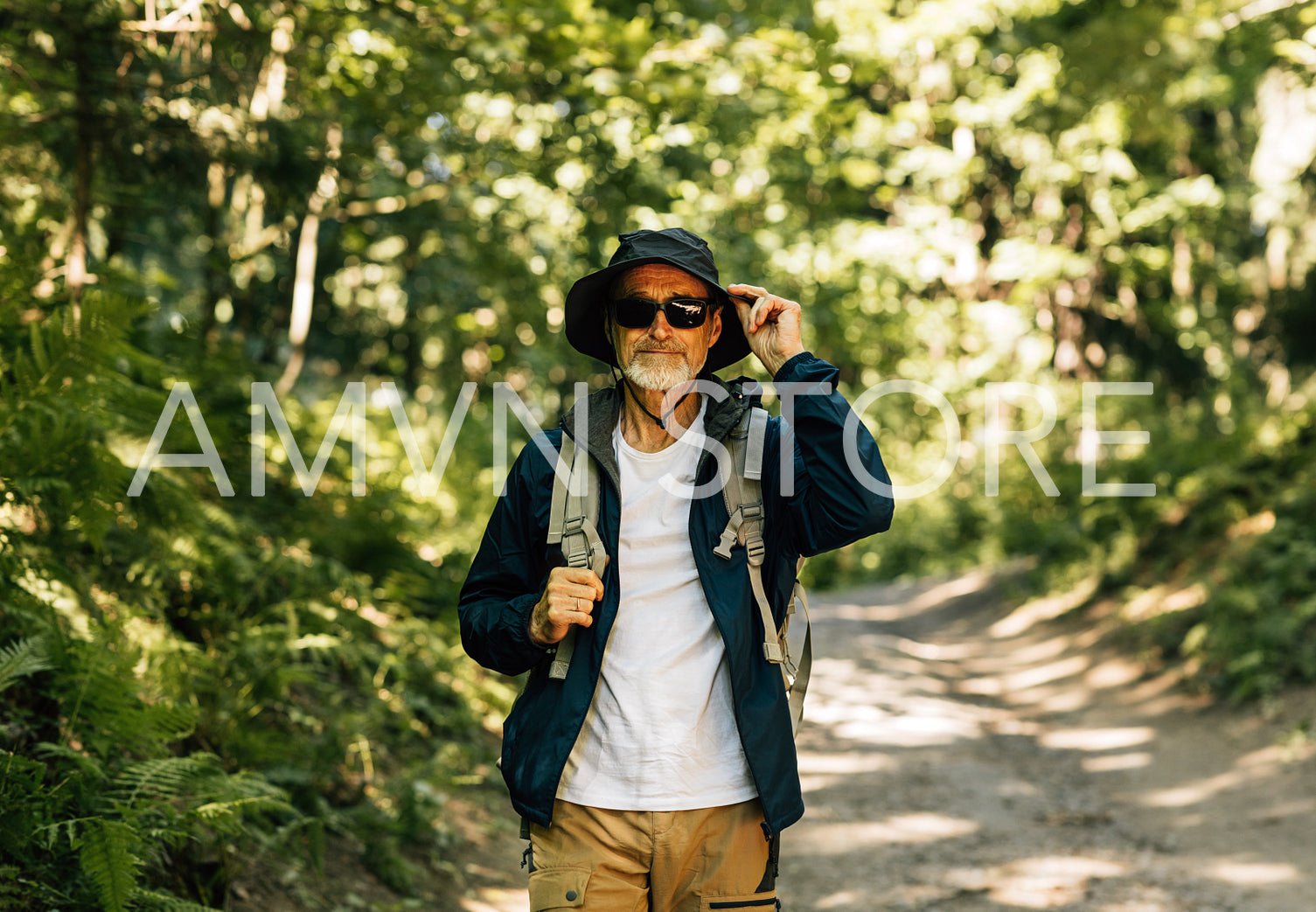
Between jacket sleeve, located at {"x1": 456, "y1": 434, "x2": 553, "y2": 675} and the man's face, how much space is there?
0.36m

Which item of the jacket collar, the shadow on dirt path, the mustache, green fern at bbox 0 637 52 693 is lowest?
the shadow on dirt path

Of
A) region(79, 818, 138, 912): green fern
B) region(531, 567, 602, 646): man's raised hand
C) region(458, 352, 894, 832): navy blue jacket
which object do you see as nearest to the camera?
region(531, 567, 602, 646): man's raised hand

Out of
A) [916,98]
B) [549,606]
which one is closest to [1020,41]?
[916,98]

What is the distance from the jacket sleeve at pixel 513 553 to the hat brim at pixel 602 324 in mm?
433

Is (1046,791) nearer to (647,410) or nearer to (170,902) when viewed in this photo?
(647,410)

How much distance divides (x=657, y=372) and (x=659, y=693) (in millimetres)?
823

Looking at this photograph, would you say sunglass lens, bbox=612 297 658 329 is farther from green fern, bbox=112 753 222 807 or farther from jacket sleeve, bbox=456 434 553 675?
green fern, bbox=112 753 222 807

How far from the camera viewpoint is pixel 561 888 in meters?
2.58

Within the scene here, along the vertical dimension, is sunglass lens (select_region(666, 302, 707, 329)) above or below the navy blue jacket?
above

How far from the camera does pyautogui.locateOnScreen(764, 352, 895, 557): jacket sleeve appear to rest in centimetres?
258

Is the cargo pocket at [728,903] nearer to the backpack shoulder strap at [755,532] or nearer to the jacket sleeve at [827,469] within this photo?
the backpack shoulder strap at [755,532]

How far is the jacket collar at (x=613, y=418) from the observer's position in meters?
2.79

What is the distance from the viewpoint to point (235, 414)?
7.19 meters

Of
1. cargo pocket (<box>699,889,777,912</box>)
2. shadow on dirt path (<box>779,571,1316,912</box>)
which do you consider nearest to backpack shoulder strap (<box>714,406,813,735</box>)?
cargo pocket (<box>699,889,777,912</box>)
